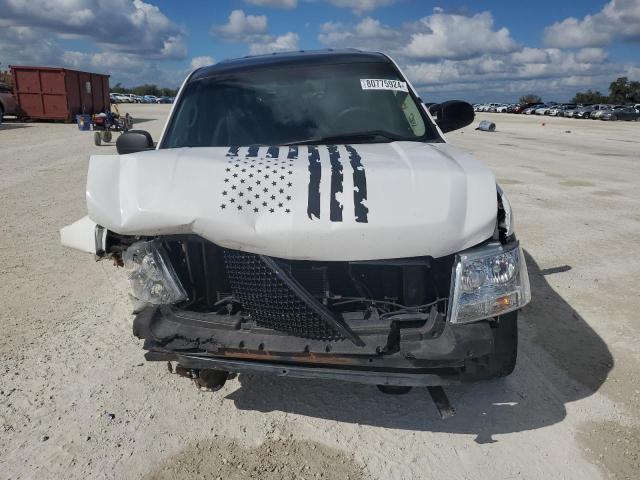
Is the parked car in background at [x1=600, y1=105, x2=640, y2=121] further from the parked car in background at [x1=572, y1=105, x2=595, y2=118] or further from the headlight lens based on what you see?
the headlight lens

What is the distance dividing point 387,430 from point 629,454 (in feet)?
3.79

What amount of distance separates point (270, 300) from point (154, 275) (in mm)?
596

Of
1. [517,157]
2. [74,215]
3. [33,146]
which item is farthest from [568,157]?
[33,146]

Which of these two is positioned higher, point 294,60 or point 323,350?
point 294,60

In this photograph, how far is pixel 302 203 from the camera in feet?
7.54

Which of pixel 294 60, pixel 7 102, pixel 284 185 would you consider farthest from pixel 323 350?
pixel 7 102

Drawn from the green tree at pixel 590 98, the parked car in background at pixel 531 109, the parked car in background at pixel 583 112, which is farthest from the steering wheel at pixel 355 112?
the green tree at pixel 590 98

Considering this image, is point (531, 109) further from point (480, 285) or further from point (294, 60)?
point (480, 285)

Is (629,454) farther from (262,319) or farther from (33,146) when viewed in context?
(33,146)

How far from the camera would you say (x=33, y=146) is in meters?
15.2

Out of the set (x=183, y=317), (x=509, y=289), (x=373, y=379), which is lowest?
(x=373, y=379)

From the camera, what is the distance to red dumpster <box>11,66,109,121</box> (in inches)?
951

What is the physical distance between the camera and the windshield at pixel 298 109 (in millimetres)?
3338

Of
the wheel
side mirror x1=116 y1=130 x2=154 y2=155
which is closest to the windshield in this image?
side mirror x1=116 y1=130 x2=154 y2=155
